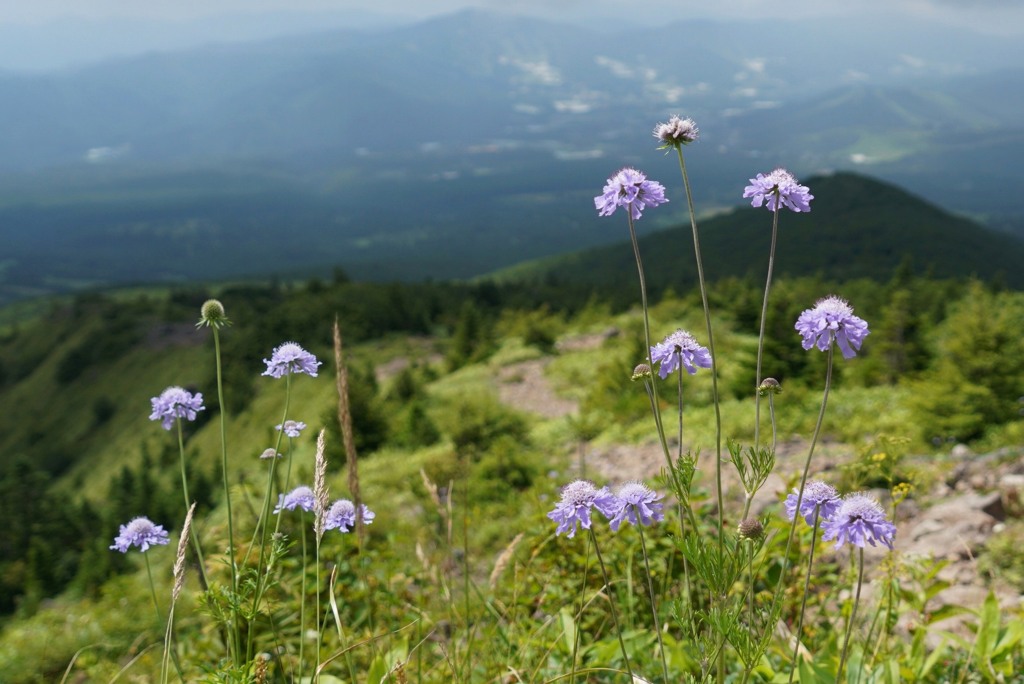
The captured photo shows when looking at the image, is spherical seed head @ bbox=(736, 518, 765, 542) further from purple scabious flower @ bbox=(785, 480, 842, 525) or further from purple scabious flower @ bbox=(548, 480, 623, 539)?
purple scabious flower @ bbox=(548, 480, 623, 539)

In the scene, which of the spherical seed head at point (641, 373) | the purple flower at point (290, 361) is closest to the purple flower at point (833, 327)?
the spherical seed head at point (641, 373)

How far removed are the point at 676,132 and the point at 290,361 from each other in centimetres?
141

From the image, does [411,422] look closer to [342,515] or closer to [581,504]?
[342,515]

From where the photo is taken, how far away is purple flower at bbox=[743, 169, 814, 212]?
2.00 m

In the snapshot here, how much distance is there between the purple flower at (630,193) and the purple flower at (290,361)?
42.2 inches

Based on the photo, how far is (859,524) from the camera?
185cm

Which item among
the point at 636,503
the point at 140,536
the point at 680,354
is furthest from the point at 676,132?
the point at 140,536

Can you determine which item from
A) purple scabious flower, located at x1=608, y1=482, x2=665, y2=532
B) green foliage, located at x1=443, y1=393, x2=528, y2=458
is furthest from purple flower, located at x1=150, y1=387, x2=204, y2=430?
green foliage, located at x1=443, y1=393, x2=528, y2=458

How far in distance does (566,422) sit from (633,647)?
11673 mm

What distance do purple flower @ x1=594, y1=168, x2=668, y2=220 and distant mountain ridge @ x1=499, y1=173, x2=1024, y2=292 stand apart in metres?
→ 104

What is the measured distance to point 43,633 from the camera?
19.8ft

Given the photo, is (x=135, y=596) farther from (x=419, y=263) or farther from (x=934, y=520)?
(x=419, y=263)

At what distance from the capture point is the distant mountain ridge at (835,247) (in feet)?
370

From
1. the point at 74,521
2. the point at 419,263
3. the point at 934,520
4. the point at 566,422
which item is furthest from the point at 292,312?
the point at 419,263
